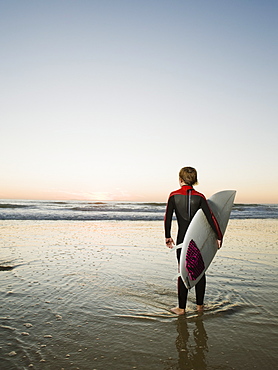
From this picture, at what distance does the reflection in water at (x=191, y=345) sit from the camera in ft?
8.38

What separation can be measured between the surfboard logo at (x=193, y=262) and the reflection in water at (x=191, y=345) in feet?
1.74

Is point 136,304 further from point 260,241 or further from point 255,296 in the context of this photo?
point 260,241

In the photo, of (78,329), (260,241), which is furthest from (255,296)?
(260,241)

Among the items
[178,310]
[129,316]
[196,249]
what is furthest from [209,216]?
[129,316]

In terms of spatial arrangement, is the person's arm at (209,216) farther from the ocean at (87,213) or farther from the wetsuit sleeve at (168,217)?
the ocean at (87,213)

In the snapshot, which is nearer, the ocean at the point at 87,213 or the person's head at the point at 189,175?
the person's head at the point at 189,175

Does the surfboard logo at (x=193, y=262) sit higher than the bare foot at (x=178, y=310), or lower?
higher

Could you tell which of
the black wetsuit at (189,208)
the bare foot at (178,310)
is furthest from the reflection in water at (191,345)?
the black wetsuit at (189,208)

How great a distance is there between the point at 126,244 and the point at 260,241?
13.4 feet

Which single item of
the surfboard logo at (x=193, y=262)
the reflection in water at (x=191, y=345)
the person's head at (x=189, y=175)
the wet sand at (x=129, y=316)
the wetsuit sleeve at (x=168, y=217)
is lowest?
the reflection in water at (x=191, y=345)

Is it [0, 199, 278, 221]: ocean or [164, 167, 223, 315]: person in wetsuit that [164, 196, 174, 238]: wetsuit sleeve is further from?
[0, 199, 278, 221]: ocean

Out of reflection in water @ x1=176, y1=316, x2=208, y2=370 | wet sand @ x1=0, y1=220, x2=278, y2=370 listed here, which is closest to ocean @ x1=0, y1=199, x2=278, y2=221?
wet sand @ x1=0, y1=220, x2=278, y2=370

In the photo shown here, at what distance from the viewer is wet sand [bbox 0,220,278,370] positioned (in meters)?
2.62

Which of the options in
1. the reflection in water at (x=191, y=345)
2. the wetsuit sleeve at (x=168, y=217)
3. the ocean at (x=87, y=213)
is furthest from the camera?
the ocean at (x=87, y=213)
